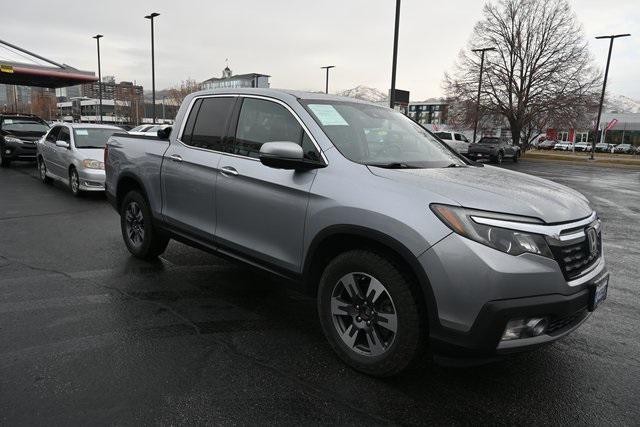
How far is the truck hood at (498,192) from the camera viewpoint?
8.63 feet

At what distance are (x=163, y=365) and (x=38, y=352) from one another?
92 centimetres

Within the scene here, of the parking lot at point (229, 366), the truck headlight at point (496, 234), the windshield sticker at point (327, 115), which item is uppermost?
the windshield sticker at point (327, 115)

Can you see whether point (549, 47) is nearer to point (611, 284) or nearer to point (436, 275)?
point (611, 284)

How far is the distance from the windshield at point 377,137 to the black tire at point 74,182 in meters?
8.04

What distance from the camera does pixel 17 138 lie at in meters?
16.0

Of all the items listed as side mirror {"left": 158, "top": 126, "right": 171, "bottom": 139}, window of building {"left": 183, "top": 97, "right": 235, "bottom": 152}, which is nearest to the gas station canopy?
side mirror {"left": 158, "top": 126, "right": 171, "bottom": 139}

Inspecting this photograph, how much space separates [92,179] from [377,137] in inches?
312

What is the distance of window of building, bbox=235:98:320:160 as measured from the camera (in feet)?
11.6

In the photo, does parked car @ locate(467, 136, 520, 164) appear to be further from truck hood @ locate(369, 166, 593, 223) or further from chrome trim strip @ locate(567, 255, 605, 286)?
chrome trim strip @ locate(567, 255, 605, 286)

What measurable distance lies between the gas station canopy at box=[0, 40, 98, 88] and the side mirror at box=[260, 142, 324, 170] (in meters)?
28.4

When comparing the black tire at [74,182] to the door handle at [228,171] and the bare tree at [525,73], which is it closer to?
the door handle at [228,171]

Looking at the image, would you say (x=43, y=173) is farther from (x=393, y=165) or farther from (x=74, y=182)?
(x=393, y=165)

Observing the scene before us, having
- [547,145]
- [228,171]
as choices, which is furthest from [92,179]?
[547,145]

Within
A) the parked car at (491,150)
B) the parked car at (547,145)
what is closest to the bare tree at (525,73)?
the parked car at (491,150)
